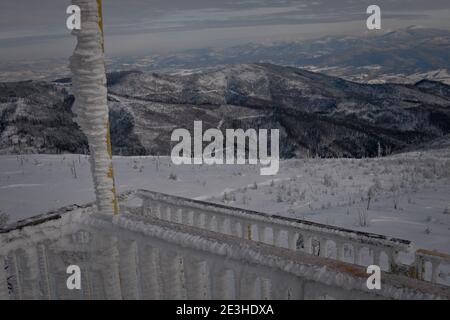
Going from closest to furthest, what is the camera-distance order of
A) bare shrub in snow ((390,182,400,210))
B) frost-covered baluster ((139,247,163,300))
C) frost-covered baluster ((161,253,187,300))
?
frost-covered baluster ((161,253,187,300))
frost-covered baluster ((139,247,163,300))
bare shrub in snow ((390,182,400,210))

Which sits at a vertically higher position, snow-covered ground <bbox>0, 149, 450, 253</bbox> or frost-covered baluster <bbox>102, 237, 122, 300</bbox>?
frost-covered baluster <bbox>102, 237, 122, 300</bbox>

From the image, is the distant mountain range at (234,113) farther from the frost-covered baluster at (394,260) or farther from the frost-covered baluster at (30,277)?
the frost-covered baluster at (394,260)

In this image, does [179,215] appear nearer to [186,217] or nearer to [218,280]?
[186,217]

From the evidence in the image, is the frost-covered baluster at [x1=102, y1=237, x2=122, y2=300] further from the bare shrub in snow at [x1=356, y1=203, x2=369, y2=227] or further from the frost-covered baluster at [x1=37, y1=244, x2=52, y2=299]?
the bare shrub in snow at [x1=356, y1=203, x2=369, y2=227]

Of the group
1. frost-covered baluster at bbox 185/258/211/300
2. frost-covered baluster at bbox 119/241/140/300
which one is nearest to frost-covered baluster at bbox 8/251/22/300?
frost-covered baluster at bbox 119/241/140/300

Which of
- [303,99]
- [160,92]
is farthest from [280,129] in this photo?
[303,99]

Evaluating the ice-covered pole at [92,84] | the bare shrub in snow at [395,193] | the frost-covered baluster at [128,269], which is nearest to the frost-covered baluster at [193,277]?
the frost-covered baluster at [128,269]

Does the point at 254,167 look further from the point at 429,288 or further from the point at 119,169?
the point at 429,288

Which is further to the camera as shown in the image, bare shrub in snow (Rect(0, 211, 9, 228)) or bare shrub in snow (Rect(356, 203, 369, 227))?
bare shrub in snow (Rect(356, 203, 369, 227))

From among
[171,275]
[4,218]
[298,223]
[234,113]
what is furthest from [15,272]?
[234,113]
